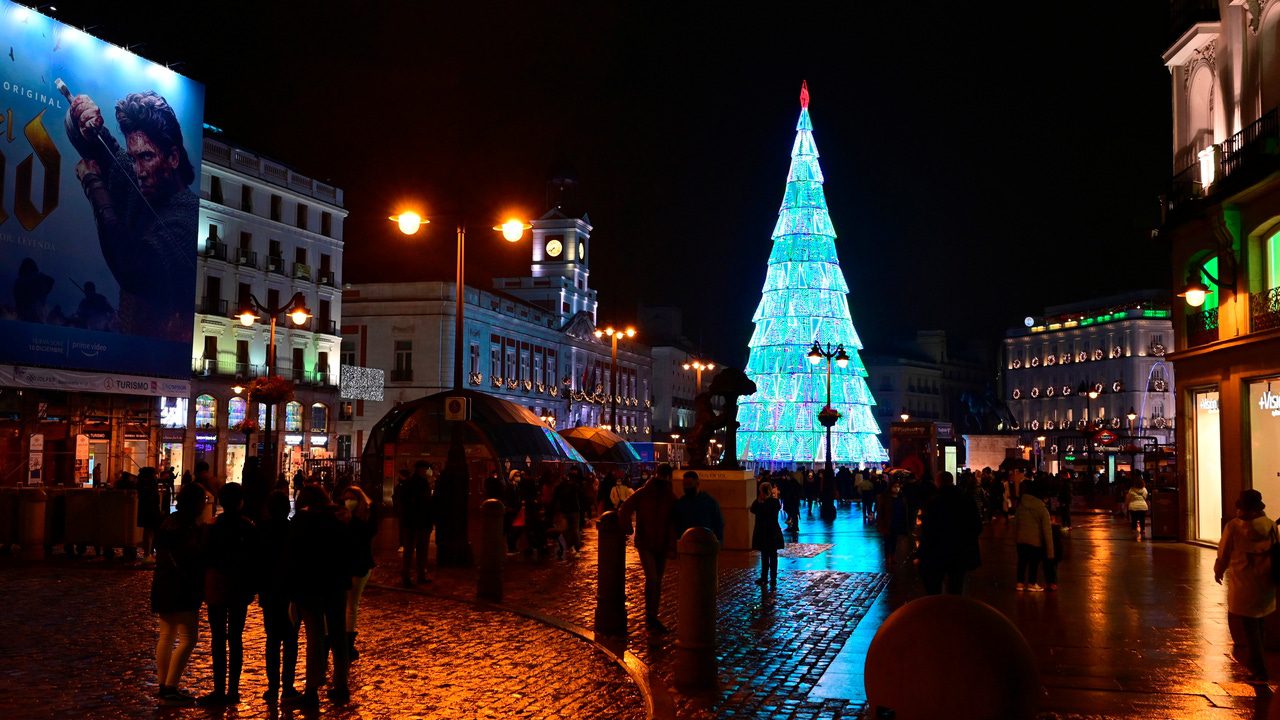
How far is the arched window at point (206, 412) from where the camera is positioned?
54438 millimetres

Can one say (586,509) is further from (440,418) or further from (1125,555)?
(1125,555)

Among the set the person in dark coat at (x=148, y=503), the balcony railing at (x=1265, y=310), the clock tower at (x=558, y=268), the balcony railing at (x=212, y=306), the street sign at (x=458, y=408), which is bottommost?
the person in dark coat at (x=148, y=503)

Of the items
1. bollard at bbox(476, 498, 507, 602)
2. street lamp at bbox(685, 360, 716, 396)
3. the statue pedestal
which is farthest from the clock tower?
bollard at bbox(476, 498, 507, 602)

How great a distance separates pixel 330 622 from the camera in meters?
8.45

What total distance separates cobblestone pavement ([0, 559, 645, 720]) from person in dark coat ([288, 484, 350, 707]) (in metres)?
0.38

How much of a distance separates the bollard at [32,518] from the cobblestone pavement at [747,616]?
20.1ft

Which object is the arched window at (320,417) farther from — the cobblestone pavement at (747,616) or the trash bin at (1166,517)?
the trash bin at (1166,517)

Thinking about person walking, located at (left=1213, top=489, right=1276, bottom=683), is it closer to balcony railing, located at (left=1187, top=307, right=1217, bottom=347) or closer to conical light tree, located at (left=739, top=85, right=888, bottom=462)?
balcony railing, located at (left=1187, top=307, right=1217, bottom=347)

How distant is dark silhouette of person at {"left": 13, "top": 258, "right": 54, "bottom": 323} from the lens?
126 feet

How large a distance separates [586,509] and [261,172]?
114 ft

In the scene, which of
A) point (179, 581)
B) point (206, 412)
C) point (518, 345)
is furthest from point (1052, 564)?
point (518, 345)

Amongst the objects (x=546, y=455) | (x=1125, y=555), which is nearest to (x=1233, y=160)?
(x=1125, y=555)

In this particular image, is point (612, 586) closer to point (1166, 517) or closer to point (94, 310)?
point (1166, 517)

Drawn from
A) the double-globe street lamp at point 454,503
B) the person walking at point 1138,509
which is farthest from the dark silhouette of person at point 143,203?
the person walking at point 1138,509
